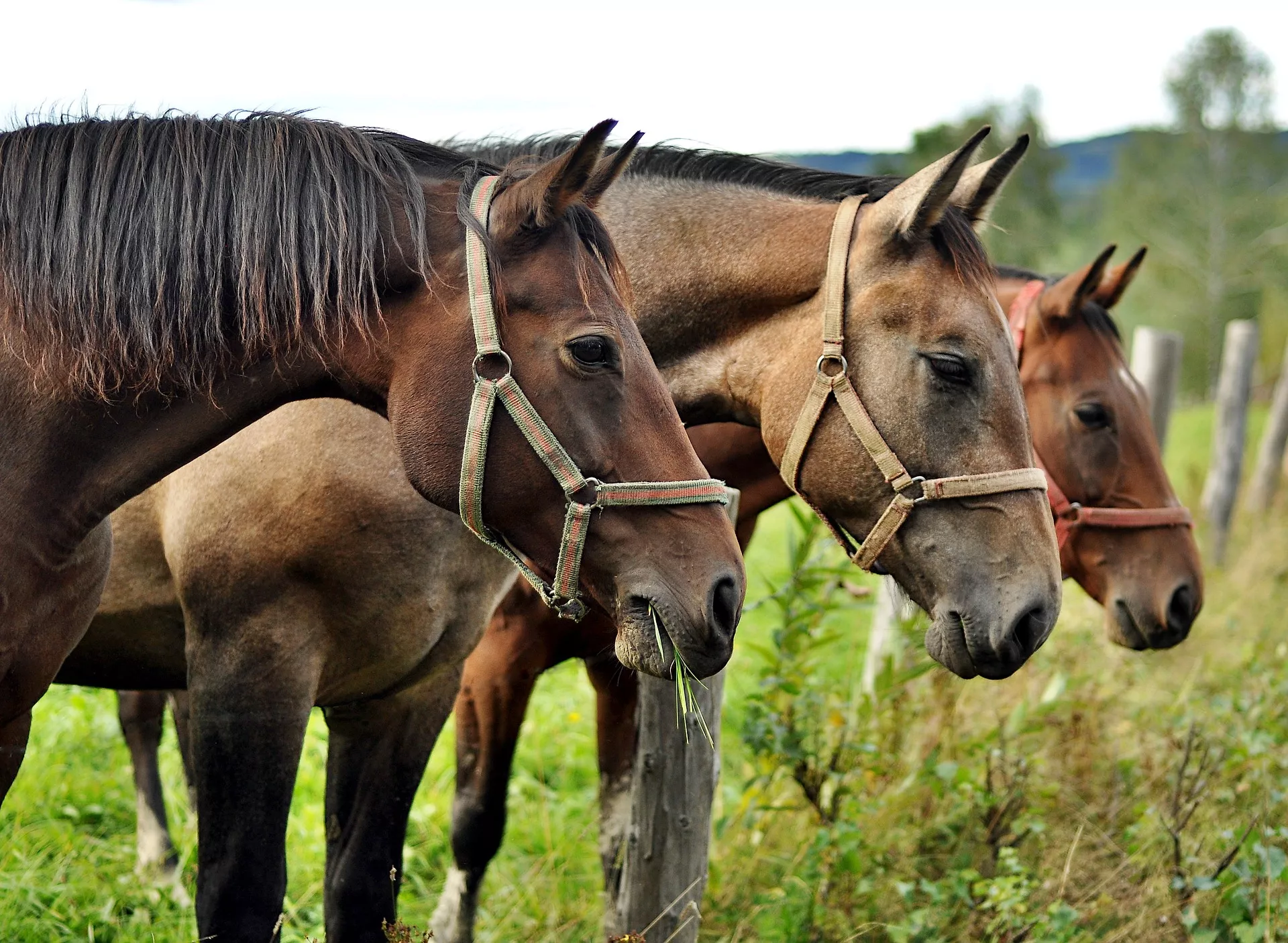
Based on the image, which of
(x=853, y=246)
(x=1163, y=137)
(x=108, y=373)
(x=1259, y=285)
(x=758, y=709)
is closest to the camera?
(x=108, y=373)

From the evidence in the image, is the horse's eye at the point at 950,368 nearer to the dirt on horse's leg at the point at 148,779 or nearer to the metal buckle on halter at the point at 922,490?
the metal buckle on halter at the point at 922,490

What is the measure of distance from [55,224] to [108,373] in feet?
1.00

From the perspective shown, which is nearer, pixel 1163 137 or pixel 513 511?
pixel 513 511

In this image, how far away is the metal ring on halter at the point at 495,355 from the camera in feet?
6.84

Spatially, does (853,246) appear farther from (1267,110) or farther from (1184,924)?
(1267,110)

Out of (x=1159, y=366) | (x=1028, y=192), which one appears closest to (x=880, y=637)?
A: (x=1159, y=366)

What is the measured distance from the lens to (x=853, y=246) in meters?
2.93

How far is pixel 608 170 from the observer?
2.27 metres


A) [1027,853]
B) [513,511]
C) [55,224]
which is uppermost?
[55,224]

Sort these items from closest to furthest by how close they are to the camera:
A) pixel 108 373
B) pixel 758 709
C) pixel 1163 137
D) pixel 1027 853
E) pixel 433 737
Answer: pixel 108 373
pixel 433 737
pixel 758 709
pixel 1027 853
pixel 1163 137

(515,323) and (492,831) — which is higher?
(515,323)

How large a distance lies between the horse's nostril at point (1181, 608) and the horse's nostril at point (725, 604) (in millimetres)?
2515

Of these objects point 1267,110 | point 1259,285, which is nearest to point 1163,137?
point 1267,110

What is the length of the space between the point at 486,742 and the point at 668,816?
863 mm
